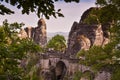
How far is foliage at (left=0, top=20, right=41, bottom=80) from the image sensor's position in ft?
42.5

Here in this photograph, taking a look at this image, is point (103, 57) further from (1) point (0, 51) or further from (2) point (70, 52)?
(2) point (70, 52)

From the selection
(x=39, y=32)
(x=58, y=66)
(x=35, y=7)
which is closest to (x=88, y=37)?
(x=58, y=66)

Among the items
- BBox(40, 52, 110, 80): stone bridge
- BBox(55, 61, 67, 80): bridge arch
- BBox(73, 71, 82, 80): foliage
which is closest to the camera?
BBox(73, 71, 82, 80): foliage

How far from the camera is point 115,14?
41.2 feet

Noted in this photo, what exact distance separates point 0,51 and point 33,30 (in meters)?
88.6

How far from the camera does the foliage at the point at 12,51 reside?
12.9 m

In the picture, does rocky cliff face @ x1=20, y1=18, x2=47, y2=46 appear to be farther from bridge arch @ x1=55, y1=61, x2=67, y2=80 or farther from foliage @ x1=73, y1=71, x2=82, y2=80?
foliage @ x1=73, y1=71, x2=82, y2=80

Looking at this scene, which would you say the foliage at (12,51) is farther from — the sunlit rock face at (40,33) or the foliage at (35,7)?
the sunlit rock face at (40,33)

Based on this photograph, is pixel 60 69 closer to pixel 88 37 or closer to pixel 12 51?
pixel 88 37

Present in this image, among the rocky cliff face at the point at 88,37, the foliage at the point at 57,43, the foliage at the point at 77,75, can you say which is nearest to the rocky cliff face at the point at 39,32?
the foliage at the point at 57,43

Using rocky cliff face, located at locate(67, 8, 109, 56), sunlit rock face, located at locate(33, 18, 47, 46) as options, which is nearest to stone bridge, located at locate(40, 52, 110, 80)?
rocky cliff face, located at locate(67, 8, 109, 56)

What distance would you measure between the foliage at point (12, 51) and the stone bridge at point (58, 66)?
42.1 meters

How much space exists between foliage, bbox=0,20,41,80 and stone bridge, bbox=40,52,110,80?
4210cm

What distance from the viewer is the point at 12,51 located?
51.2ft
